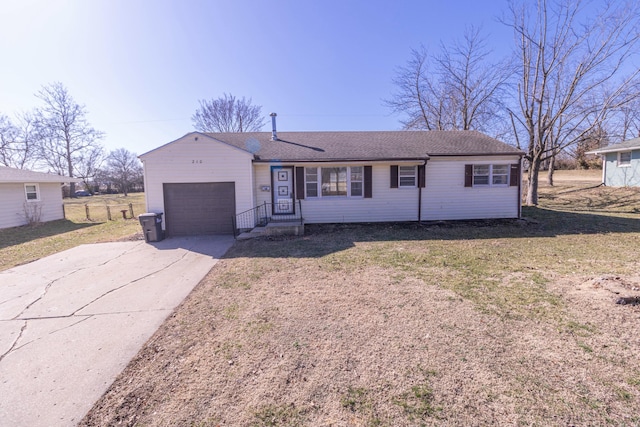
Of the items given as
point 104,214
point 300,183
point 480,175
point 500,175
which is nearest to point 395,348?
point 300,183

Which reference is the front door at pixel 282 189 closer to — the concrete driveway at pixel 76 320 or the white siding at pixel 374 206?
the white siding at pixel 374 206

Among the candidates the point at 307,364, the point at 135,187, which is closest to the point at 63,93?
the point at 135,187

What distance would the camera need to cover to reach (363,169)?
11.3 metres

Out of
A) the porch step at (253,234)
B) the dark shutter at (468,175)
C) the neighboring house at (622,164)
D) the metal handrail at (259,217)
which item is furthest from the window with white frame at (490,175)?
the neighboring house at (622,164)

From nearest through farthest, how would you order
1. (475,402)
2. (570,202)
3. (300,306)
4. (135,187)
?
(475,402)
(300,306)
(570,202)
(135,187)

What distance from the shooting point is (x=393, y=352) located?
3.06 metres

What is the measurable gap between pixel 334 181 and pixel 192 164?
518 centimetres

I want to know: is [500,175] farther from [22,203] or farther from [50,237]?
[22,203]

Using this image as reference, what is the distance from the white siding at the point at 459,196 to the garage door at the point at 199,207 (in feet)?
25.1

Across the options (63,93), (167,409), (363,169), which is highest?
(63,93)

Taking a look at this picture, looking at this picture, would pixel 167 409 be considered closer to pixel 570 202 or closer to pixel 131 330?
pixel 131 330

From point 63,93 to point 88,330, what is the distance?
44.7 meters

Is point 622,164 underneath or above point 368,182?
above

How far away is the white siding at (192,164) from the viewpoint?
32.0 ft
